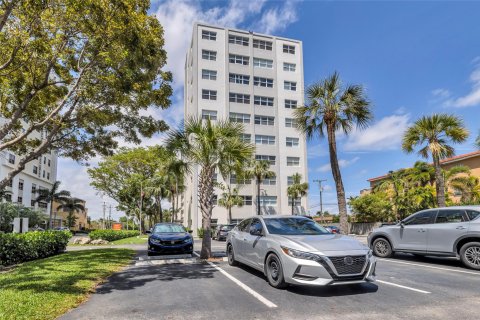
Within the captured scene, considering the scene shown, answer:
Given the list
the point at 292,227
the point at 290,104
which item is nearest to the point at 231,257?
the point at 292,227

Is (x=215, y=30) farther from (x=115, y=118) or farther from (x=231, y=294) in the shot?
(x=231, y=294)

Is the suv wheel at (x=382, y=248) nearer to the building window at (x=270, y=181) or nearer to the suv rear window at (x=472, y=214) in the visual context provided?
the suv rear window at (x=472, y=214)

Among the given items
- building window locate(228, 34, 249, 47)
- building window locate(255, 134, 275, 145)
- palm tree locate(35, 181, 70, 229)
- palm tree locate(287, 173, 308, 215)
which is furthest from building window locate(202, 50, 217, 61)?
palm tree locate(35, 181, 70, 229)

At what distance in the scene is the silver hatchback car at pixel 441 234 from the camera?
864 centimetres

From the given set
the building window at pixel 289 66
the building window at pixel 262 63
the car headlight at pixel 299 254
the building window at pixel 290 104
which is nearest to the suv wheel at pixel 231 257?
the car headlight at pixel 299 254

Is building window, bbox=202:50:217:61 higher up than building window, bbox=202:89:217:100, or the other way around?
building window, bbox=202:50:217:61

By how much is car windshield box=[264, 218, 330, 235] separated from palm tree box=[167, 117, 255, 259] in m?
4.73

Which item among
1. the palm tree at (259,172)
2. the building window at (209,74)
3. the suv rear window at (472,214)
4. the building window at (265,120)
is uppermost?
the building window at (209,74)

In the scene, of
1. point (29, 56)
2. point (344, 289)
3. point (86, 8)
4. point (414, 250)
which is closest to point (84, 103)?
point (29, 56)

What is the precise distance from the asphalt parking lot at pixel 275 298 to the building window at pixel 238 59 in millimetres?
39204

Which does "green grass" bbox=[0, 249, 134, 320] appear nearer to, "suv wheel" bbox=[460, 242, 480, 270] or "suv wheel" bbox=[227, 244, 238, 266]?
"suv wheel" bbox=[227, 244, 238, 266]

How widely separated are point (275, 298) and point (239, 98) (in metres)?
39.3

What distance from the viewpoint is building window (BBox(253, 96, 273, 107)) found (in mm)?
44672

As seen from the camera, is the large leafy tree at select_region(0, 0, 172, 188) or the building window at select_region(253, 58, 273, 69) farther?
the building window at select_region(253, 58, 273, 69)
